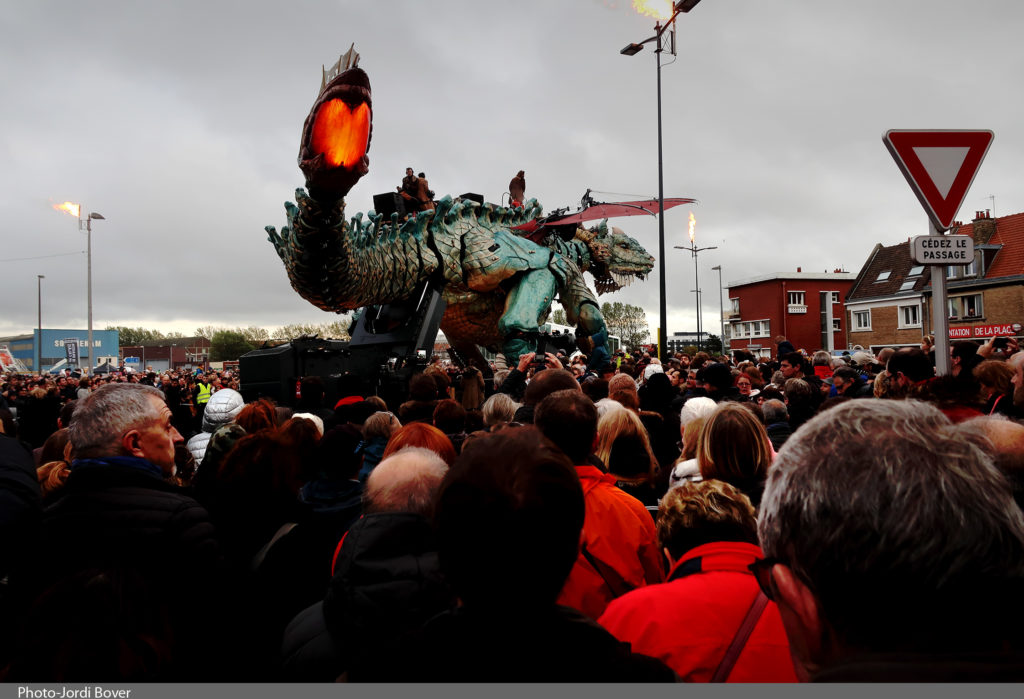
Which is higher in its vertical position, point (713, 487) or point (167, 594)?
point (713, 487)

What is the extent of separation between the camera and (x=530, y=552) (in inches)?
47.1

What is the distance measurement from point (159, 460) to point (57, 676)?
3.51 feet

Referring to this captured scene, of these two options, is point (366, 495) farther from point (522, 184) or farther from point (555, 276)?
point (522, 184)

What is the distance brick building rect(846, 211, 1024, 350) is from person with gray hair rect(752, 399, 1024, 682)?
23.0 m

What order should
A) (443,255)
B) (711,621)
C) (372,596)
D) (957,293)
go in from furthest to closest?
1. (957,293)
2. (443,255)
3. (372,596)
4. (711,621)

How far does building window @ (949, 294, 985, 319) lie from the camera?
27609 millimetres

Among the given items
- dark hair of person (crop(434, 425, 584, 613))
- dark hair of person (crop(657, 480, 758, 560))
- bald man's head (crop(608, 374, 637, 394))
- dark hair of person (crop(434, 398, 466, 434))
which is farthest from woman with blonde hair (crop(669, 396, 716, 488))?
dark hair of person (crop(434, 425, 584, 613))

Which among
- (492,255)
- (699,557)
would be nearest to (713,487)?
(699,557)

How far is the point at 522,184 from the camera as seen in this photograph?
15.2 metres

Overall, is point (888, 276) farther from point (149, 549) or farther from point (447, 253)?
point (149, 549)

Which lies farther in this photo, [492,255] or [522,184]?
[522,184]

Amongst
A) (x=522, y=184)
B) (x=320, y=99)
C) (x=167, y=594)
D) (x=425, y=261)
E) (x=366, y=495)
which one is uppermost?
(x=522, y=184)

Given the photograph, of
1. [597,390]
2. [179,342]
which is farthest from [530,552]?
[179,342]

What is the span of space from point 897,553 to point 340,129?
5963 millimetres
